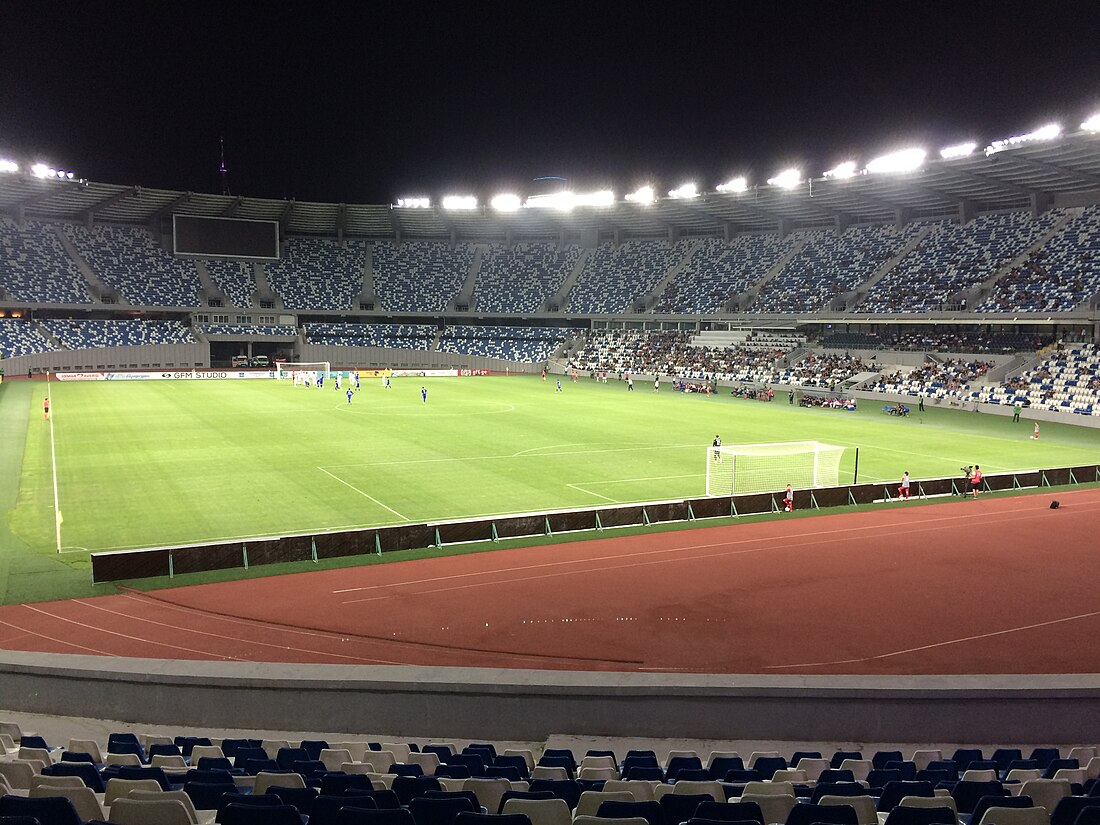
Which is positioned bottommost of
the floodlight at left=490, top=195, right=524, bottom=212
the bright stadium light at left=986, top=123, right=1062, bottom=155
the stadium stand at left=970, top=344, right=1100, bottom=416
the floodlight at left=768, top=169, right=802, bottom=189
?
the stadium stand at left=970, top=344, right=1100, bottom=416

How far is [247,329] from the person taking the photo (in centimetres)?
9312

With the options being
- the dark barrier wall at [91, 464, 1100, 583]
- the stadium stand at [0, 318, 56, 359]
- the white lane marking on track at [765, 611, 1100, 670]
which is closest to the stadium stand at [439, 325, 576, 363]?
the stadium stand at [0, 318, 56, 359]

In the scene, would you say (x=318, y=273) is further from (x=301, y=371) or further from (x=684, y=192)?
(x=684, y=192)

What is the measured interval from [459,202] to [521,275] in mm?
13394

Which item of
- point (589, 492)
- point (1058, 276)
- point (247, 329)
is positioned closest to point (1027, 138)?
point (1058, 276)

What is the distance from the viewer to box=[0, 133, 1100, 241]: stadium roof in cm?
6259

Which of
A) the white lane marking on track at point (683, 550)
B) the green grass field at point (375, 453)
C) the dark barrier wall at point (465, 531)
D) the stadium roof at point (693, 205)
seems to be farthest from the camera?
the stadium roof at point (693, 205)

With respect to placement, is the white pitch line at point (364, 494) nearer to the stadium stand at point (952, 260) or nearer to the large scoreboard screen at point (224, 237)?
the stadium stand at point (952, 260)

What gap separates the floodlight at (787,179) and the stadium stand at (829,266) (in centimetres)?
950

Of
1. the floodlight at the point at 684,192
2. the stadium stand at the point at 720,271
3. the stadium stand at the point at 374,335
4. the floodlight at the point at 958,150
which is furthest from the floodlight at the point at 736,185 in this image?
the stadium stand at the point at 374,335

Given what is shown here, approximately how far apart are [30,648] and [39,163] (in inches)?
3183

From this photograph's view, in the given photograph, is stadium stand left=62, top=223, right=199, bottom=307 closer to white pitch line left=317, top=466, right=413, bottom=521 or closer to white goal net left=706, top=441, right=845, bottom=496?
white pitch line left=317, top=466, right=413, bottom=521

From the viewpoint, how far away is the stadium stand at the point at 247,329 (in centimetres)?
9062

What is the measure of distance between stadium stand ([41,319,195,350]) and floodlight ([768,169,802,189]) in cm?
6459
